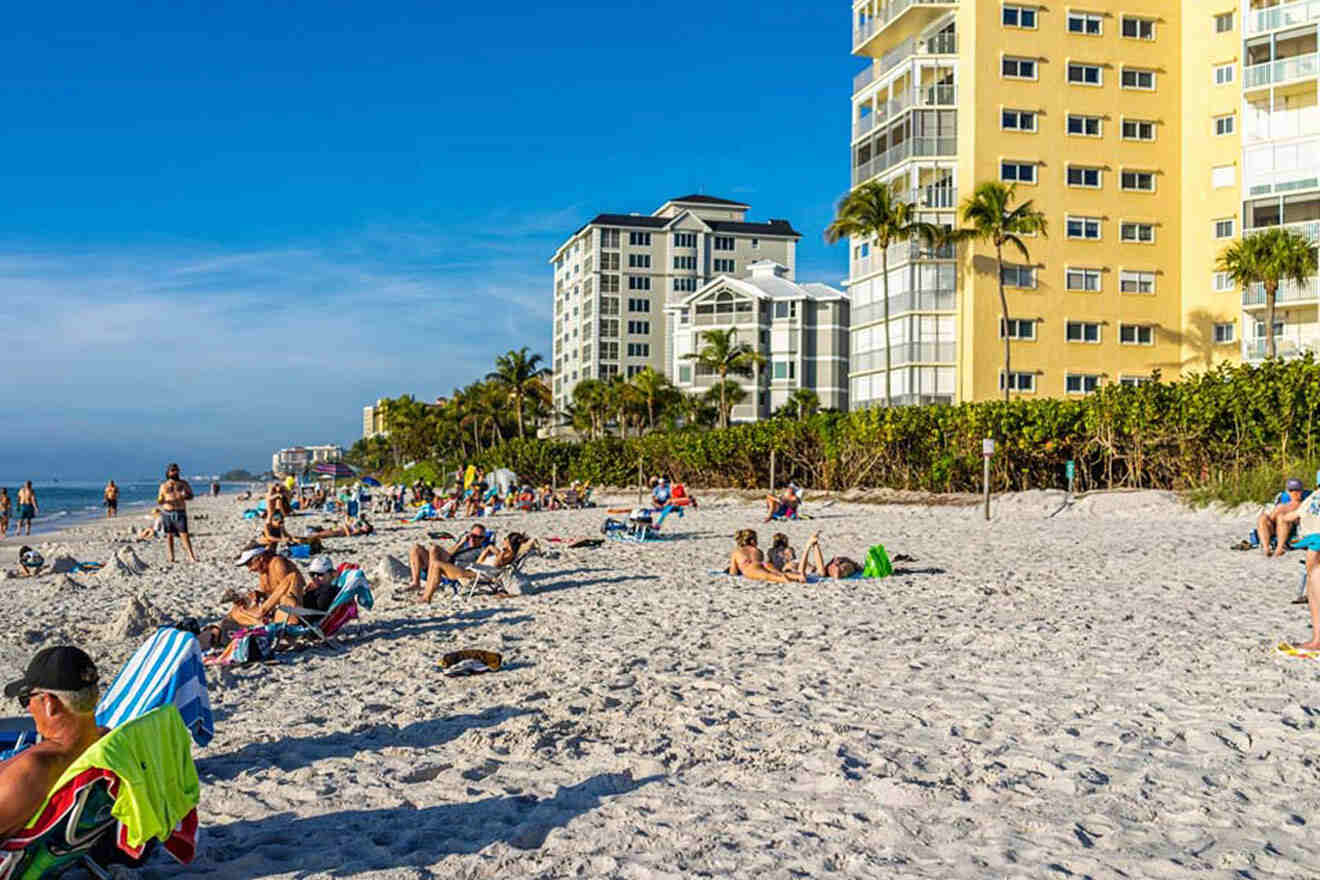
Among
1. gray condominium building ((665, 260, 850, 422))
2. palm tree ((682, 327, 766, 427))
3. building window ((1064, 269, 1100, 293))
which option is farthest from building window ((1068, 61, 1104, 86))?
gray condominium building ((665, 260, 850, 422))

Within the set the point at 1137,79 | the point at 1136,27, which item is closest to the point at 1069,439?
the point at 1137,79

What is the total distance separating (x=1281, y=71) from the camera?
39406 mm

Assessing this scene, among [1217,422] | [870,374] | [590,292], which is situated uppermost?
[590,292]

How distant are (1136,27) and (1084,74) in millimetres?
3080

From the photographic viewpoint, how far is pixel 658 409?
6731 centimetres

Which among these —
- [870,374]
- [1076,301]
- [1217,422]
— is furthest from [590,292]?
[1217,422]

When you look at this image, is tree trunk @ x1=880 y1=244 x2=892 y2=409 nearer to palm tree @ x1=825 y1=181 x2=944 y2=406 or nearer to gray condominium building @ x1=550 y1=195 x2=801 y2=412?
palm tree @ x1=825 y1=181 x2=944 y2=406

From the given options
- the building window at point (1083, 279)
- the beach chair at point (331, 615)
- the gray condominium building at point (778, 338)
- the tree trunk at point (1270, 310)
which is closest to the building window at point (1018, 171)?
the building window at point (1083, 279)

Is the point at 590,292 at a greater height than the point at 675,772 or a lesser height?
greater

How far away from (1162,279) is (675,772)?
144 ft

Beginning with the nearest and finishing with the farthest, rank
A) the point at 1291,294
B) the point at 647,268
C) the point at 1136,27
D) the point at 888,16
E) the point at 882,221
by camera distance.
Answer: the point at 1291,294
the point at 882,221
the point at 1136,27
the point at 888,16
the point at 647,268

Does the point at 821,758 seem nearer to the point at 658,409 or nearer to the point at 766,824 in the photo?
the point at 766,824

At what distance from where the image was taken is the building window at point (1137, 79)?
43.2 meters

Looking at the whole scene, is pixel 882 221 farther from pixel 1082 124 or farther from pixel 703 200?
pixel 703 200
